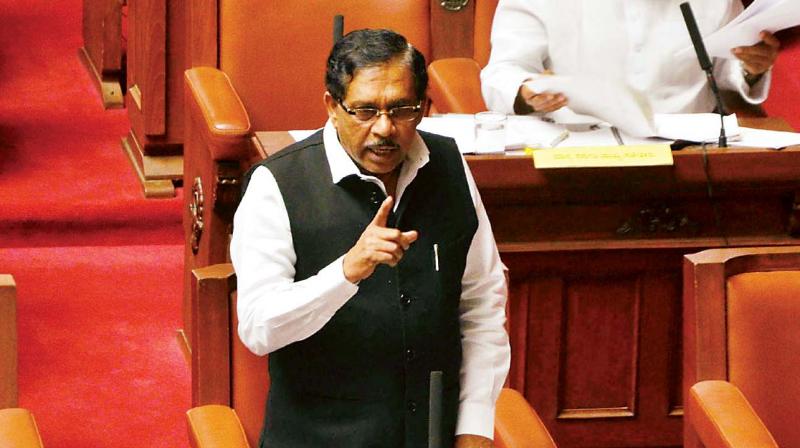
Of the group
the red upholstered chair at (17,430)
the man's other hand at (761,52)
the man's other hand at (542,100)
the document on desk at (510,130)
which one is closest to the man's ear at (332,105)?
the red upholstered chair at (17,430)

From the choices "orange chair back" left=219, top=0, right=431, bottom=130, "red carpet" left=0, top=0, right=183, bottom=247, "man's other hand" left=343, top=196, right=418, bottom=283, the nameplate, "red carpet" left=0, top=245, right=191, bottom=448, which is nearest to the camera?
"man's other hand" left=343, top=196, right=418, bottom=283

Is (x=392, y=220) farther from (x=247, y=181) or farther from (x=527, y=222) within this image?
(x=527, y=222)

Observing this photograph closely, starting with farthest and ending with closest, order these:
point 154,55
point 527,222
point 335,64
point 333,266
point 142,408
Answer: point 154,55
point 142,408
point 527,222
point 335,64
point 333,266

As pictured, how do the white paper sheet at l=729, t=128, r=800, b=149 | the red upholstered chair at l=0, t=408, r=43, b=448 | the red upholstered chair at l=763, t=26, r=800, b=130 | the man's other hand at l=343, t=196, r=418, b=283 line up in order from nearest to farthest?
the man's other hand at l=343, t=196, r=418, b=283, the red upholstered chair at l=0, t=408, r=43, b=448, the white paper sheet at l=729, t=128, r=800, b=149, the red upholstered chair at l=763, t=26, r=800, b=130

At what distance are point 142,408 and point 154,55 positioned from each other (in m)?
1.37

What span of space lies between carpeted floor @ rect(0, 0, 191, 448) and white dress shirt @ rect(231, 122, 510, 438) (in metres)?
1.09

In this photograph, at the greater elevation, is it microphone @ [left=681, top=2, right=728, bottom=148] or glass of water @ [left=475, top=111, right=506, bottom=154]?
microphone @ [left=681, top=2, right=728, bottom=148]

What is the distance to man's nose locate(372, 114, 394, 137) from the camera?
1.74 m

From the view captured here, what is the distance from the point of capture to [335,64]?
69.9 inches

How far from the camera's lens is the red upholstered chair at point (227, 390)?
1803 millimetres

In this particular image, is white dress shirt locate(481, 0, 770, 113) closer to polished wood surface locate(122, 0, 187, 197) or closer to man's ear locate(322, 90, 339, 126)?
man's ear locate(322, 90, 339, 126)

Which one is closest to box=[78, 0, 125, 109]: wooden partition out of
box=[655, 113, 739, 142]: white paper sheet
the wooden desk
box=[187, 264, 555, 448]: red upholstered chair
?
the wooden desk

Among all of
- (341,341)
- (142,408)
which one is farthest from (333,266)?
(142,408)

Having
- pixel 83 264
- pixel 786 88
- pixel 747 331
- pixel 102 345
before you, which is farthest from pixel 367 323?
pixel 786 88
